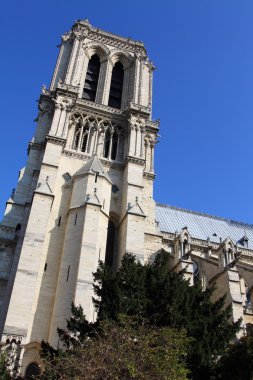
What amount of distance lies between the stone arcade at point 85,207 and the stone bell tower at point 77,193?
0.21ft

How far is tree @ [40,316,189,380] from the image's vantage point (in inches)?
451

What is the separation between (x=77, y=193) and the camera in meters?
25.0

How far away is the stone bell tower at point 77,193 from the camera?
2092cm

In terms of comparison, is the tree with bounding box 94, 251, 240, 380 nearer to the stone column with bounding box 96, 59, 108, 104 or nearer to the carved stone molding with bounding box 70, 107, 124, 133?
the carved stone molding with bounding box 70, 107, 124, 133

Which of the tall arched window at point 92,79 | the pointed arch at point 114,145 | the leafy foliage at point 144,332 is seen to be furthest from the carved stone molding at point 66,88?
the leafy foliage at point 144,332

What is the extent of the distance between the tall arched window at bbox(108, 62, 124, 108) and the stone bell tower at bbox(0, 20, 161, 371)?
0.09 m

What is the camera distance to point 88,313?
2003 cm

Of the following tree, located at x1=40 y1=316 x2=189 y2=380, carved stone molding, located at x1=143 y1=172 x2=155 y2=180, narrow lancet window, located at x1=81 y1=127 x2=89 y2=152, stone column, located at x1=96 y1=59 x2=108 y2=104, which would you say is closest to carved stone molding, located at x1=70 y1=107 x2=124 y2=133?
narrow lancet window, located at x1=81 y1=127 x2=89 y2=152

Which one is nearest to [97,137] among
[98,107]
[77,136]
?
[77,136]

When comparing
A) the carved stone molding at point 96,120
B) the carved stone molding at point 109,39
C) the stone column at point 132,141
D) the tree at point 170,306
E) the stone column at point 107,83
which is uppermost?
the carved stone molding at point 109,39

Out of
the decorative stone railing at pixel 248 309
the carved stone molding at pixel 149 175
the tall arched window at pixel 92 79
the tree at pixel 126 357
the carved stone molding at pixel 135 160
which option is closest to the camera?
the tree at pixel 126 357

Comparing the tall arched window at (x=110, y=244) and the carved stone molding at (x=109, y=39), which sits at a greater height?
the carved stone molding at (x=109, y=39)

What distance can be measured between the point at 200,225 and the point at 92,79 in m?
16.4

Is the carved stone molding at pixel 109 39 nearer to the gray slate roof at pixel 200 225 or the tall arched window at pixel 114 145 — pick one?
the tall arched window at pixel 114 145
